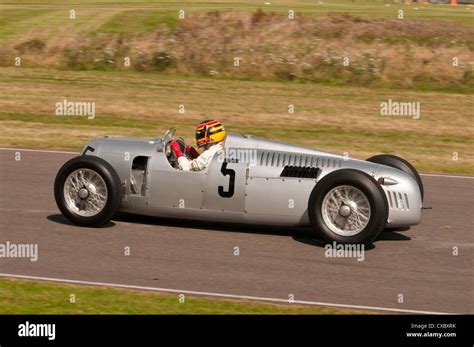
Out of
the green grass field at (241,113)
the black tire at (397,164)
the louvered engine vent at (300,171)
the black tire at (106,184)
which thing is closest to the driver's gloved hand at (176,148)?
the black tire at (106,184)

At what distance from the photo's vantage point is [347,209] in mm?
10906

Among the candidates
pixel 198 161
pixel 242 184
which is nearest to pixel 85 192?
pixel 198 161

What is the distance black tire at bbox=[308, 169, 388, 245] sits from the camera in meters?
10.7

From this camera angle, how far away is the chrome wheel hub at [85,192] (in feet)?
38.1

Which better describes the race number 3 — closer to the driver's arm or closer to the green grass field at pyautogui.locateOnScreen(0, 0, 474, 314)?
the driver's arm

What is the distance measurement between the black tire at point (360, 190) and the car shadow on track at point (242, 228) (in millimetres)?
582

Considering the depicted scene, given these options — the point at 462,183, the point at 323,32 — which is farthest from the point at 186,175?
the point at 323,32

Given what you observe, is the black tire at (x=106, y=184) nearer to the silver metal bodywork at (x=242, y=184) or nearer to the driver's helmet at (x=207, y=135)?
the silver metal bodywork at (x=242, y=184)

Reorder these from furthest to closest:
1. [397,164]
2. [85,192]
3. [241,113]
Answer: [241,113] < [397,164] < [85,192]

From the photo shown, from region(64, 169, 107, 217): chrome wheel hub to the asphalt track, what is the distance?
25 cm

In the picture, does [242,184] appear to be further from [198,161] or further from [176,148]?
[176,148]

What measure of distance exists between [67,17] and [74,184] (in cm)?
2172

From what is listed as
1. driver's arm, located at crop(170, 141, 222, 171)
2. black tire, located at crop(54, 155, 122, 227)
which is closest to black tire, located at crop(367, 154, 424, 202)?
driver's arm, located at crop(170, 141, 222, 171)

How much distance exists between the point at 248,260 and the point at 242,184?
3.65 ft
